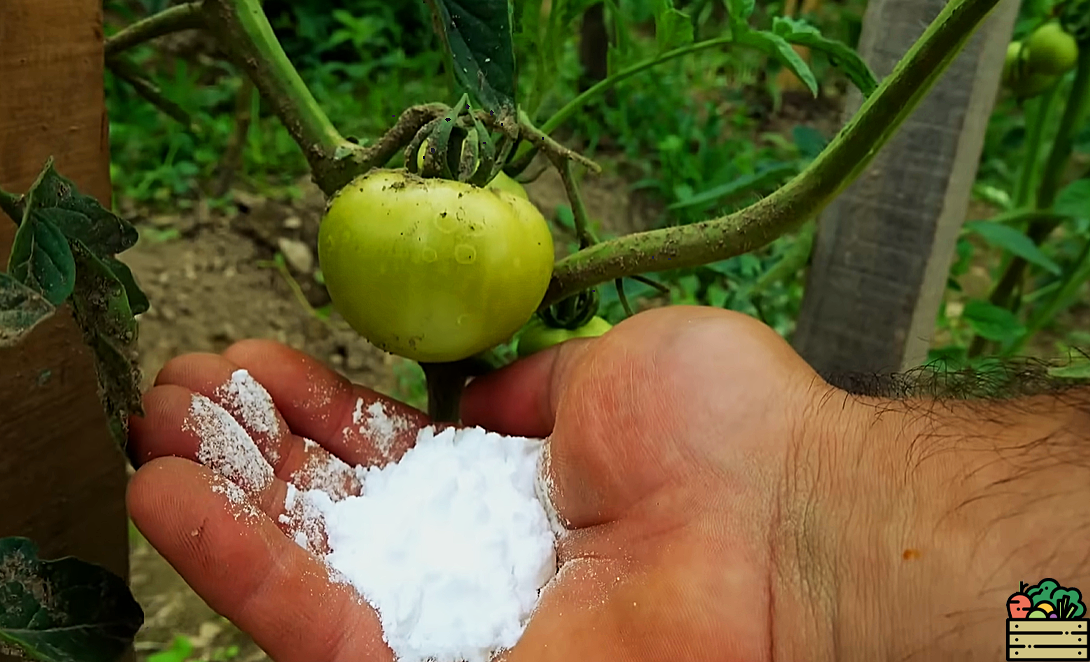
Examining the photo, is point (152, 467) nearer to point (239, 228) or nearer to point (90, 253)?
point (90, 253)

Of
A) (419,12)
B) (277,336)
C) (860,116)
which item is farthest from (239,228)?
(860,116)

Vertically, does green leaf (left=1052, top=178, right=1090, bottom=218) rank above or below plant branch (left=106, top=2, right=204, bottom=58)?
below

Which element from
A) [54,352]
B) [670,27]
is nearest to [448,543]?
[54,352]

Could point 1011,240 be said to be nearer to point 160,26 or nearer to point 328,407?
point 328,407

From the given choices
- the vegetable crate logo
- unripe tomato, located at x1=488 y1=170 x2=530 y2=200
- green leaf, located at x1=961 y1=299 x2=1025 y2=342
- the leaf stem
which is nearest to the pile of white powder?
unripe tomato, located at x1=488 y1=170 x2=530 y2=200

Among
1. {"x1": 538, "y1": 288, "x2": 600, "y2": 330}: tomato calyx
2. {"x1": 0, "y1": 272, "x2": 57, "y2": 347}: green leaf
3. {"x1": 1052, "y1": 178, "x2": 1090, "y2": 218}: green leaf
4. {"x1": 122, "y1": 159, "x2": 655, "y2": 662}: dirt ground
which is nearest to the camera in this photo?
{"x1": 0, "y1": 272, "x2": 57, "y2": 347}: green leaf

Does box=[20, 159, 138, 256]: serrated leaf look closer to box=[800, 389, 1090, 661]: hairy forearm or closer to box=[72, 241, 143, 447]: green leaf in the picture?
box=[72, 241, 143, 447]: green leaf
